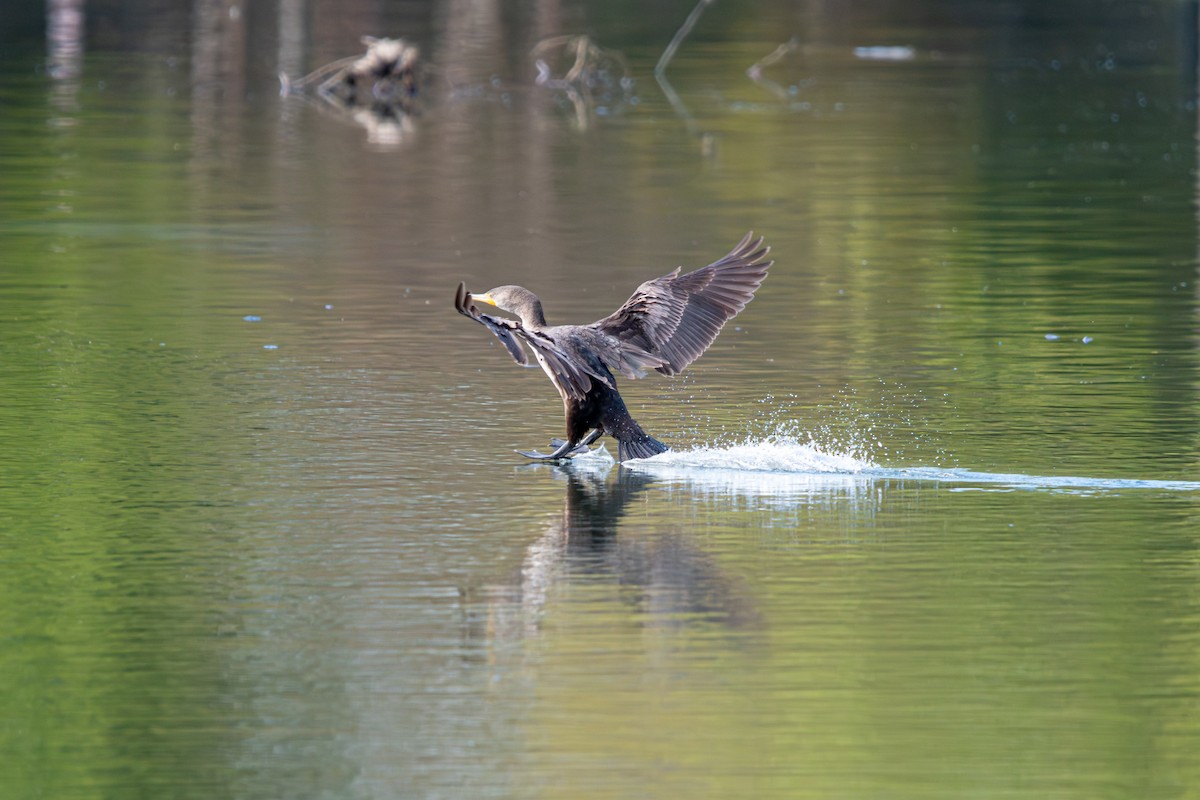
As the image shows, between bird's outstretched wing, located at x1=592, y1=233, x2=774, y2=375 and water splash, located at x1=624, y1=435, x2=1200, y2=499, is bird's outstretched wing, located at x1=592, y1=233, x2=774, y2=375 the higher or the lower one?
the higher one

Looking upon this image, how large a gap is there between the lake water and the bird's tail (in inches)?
4.0

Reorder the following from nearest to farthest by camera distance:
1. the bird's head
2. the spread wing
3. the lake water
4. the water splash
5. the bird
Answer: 1. the lake water
2. the spread wing
3. the water splash
4. the bird
5. the bird's head

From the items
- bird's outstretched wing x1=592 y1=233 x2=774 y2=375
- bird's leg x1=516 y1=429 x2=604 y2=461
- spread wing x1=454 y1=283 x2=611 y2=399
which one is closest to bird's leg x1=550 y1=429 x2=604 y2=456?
bird's leg x1=516 y1=429 x2=604 y2=461

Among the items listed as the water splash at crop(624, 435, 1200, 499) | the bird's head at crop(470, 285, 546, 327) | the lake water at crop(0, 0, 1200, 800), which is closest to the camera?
the lake water at crop(0, 0, 1200, 800)

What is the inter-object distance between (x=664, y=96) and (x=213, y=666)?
85.0 ft

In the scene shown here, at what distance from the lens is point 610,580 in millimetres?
9102

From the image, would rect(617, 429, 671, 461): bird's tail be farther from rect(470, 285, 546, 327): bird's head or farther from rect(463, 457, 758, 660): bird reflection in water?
rect(470, 285, 546, 327): bird's head

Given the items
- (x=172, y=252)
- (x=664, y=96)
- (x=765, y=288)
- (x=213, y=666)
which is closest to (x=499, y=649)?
(x=213, y=666)

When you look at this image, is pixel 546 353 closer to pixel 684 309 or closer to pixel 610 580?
pixel 684 309

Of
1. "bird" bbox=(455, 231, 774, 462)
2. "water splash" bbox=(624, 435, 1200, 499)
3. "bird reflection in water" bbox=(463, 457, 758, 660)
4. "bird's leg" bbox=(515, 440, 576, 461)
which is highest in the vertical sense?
"bird" bbox=(455, 231, 774, 462)

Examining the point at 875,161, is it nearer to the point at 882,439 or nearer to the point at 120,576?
the point at 882,439

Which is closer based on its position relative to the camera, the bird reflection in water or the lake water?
the lake water

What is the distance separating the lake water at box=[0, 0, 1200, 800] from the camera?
7.26 meters

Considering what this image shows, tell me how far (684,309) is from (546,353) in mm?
1382
